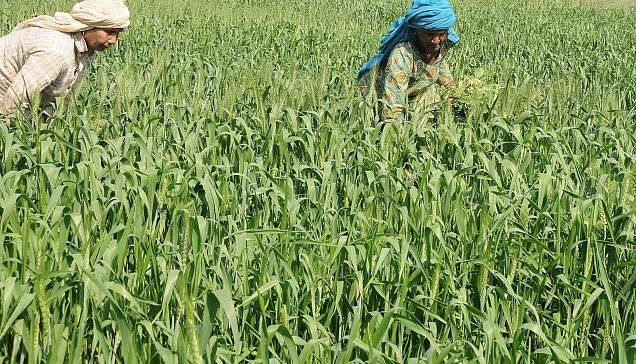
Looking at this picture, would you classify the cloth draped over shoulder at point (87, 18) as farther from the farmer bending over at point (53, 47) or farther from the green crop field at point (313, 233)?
the green crop field at point (313, 233)

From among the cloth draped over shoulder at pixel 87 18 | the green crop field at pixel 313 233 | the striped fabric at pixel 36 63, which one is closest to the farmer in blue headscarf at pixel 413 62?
the green crop field at pixel 313 233

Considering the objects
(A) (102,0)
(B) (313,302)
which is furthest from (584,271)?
(A) (102,0)

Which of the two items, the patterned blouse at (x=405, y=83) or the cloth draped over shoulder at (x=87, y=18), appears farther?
the patterned blouse at (x=405, y=83)

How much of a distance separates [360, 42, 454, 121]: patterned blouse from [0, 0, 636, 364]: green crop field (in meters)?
0.15

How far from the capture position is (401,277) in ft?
9.07

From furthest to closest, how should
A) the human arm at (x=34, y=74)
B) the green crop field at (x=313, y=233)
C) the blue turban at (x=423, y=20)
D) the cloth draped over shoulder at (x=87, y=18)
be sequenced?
the blue turban at (x=423, y=20) → the cloth draped over shoulder at (x=87, y=18) → the human arm at (x=34, y=74) → the green crop field at (x=313, y=233)

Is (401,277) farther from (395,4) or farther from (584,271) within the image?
(395,4)

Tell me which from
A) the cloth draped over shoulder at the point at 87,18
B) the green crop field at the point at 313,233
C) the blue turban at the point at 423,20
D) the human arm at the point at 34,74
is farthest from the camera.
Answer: the blue turban at the point at 423,20

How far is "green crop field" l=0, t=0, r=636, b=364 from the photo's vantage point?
237 cm

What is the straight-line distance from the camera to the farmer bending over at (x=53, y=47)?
430cm

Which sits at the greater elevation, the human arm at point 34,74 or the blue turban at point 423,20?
the blue turban at point 423,20

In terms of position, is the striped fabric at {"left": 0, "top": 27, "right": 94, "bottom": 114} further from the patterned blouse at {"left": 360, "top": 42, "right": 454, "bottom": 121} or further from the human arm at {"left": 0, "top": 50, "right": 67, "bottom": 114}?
the patterned blouse at {"left": 360, "top": 42, "right": 454, "bottom": 121}

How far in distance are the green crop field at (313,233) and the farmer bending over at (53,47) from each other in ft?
0.65

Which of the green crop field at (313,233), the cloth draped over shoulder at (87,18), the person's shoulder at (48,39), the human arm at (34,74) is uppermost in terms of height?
the cloth draped over shoulder at (87,18)
